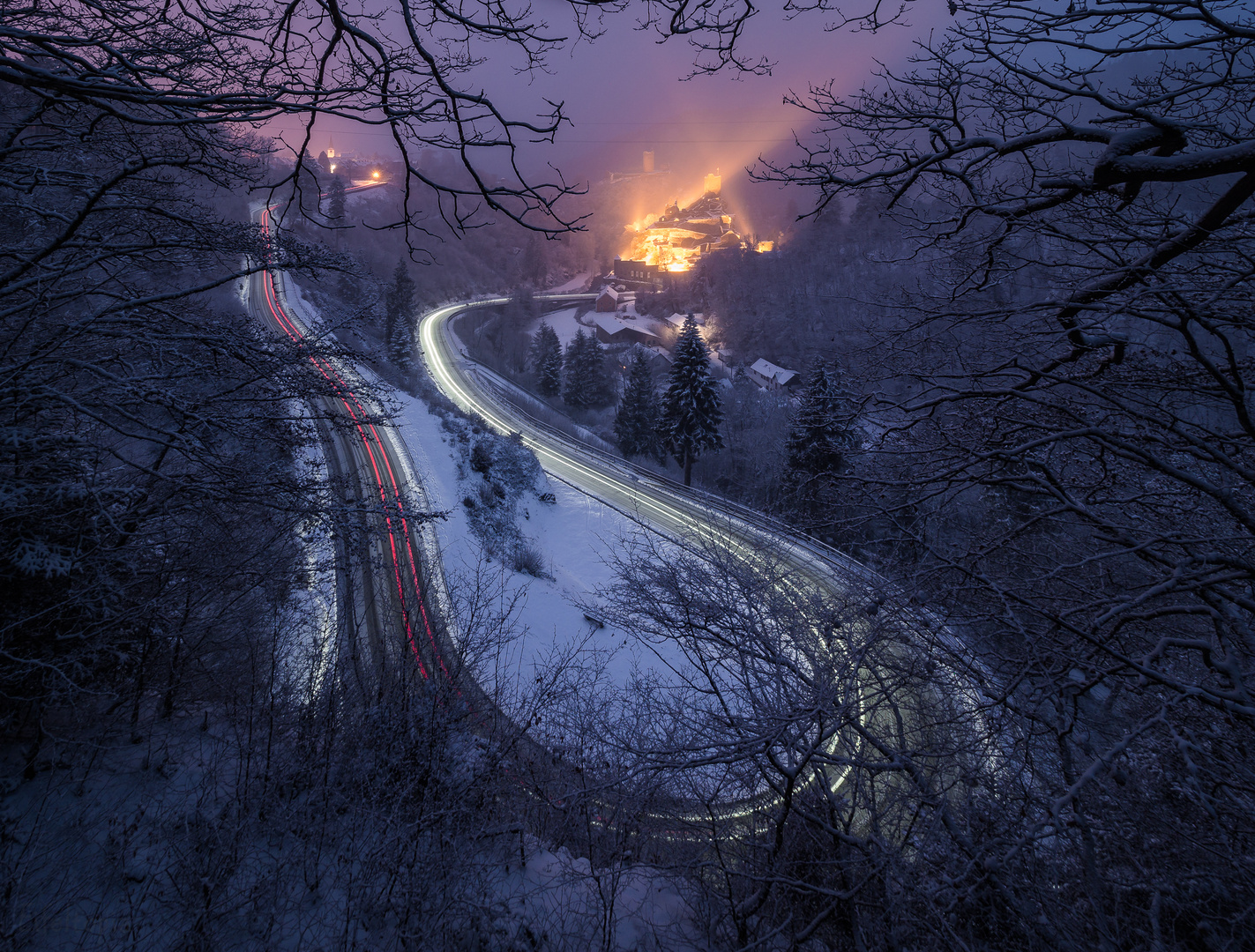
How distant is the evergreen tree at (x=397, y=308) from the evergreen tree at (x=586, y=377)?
12.0 metres

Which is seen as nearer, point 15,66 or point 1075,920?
point 15,66

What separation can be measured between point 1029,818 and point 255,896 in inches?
201

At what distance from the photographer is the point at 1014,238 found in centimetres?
345

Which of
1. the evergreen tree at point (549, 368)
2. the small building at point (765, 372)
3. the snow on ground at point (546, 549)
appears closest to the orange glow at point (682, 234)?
the evergreen tree at point (549, 368)

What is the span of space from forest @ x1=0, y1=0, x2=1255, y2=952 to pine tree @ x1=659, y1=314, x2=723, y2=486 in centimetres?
1891

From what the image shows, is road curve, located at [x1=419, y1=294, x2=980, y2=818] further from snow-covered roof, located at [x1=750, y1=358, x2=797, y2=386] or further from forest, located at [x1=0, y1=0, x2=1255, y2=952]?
snow-covered roof, located at [x1=750, y1=358, x2=797, y2=386]

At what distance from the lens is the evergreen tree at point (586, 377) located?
38.7m

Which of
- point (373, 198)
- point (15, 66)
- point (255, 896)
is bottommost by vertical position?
point (255, 896)

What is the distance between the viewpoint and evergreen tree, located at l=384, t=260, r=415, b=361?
103ft

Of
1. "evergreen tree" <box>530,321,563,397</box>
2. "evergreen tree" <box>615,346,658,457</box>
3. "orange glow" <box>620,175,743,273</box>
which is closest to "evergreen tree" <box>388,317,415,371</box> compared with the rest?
"evergreen tree" <box>530,321,563,397</box>

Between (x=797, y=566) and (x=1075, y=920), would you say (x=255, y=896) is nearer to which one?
(x=1075, y=920)

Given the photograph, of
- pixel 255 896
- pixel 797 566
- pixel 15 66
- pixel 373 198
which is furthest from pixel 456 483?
pixel 373 198

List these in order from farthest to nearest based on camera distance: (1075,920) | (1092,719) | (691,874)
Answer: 1. (691,874)
2. (1092,719)
3. (1075,920)

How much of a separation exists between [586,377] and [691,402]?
1654cm
